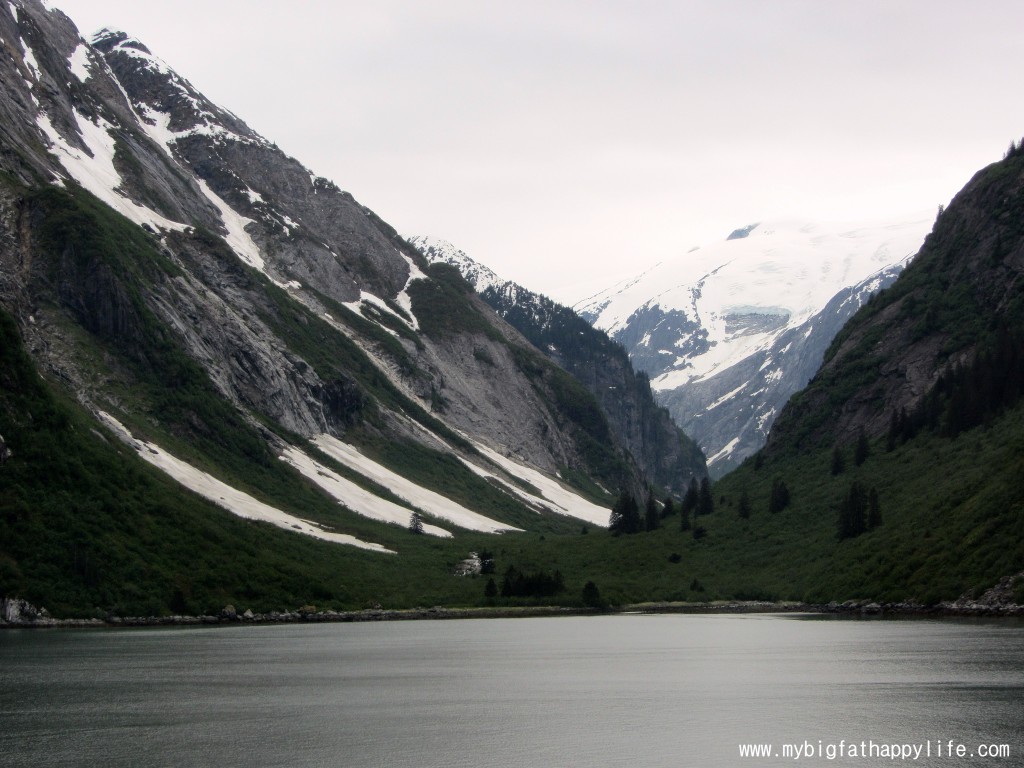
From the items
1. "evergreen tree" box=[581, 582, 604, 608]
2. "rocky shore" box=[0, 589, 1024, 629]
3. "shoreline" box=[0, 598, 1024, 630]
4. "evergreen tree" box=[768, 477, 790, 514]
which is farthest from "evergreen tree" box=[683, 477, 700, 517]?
"evergreen tree" box=[581, 582, 604, 608]

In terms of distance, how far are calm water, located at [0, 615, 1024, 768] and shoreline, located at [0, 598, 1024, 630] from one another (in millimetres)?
7456

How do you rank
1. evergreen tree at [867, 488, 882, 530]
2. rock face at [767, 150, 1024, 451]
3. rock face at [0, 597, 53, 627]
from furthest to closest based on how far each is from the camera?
1. rock face at [767, 150, 1024, 451]
2. evergreen tree at [867, 488, 882, 530]
3. rock face at [0, 597, 53, 627]

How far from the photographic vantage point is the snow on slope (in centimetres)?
16438

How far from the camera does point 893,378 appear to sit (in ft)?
604

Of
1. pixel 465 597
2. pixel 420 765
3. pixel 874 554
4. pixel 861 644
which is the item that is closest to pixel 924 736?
pixel 420 765

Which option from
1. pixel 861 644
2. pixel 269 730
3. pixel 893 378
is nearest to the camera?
pixel 269 730

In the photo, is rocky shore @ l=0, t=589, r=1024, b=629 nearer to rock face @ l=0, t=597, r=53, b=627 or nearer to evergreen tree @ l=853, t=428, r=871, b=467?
rock face @ l=0, t=597, r=53, b=627

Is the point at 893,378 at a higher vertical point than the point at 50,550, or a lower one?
higher

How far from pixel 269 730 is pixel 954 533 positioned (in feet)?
259

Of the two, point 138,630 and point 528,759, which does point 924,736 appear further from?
point 138,630

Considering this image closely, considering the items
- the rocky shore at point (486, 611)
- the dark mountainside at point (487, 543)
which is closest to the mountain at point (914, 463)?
the dark mountainside at point (487, 543)

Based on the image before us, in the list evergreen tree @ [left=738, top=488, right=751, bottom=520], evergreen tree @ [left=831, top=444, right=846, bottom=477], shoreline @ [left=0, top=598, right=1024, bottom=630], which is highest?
evergreen tree @ [left=831, top=444, right=846, bottom=477]

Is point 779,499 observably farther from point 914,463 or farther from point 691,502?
point 691,502

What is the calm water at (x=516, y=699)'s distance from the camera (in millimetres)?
46312
